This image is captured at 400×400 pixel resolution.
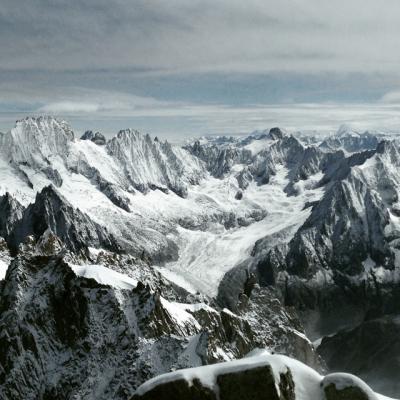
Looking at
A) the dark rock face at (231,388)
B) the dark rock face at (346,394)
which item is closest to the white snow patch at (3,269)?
the dark rock face at (231,388)

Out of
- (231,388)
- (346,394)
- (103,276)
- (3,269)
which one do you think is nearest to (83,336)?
(103,276)

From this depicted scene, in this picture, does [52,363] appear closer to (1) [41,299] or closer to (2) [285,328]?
(1) [41,299]

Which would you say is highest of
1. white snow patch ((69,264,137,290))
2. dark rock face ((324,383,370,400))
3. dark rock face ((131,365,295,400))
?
dark rock face ((131,365,295,400))

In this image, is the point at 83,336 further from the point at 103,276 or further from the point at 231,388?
the point at 231,388

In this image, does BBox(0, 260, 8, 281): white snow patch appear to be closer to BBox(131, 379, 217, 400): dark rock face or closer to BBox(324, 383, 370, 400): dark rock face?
BBox(131, 379, 217, 400): dark rock face

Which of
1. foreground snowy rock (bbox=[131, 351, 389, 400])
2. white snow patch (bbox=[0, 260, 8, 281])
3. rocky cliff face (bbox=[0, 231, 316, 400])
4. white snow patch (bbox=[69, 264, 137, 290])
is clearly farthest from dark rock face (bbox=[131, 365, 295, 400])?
white snow patch (bbox=[0, 260, 8, 281])

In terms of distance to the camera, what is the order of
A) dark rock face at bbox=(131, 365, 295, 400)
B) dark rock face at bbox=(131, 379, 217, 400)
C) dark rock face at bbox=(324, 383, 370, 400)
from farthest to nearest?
1. dark rock face at bbox=(324, 383, 370, 400)
2. dark rock face at bbox=(131, 379, 217, 400)
3. dark rock face at bbox=(131, 365, 295, 400)

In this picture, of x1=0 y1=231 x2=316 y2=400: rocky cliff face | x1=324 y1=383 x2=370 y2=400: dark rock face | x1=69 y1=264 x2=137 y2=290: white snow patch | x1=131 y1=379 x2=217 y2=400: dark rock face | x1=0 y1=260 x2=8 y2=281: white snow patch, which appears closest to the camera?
x1=131 y1=379 x2=217 y2=400: dark rock face

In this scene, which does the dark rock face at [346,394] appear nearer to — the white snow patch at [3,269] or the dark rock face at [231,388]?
the dark rock face at [231,388]

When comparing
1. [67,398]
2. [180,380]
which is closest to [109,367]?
[67,398]
